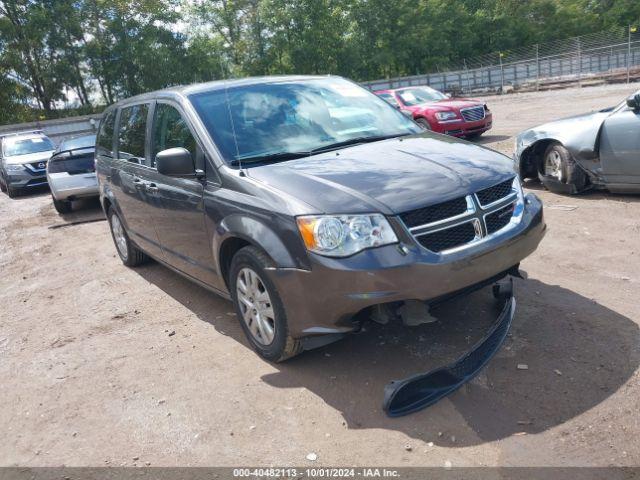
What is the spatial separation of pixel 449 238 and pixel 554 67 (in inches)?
1445

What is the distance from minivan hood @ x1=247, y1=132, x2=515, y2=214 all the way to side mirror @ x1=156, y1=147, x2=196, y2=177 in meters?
0.51

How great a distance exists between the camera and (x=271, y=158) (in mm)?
3912

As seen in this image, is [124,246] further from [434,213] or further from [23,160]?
[23,160]

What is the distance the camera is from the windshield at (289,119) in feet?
13.2

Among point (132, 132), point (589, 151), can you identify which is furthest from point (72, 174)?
point (589, 151)

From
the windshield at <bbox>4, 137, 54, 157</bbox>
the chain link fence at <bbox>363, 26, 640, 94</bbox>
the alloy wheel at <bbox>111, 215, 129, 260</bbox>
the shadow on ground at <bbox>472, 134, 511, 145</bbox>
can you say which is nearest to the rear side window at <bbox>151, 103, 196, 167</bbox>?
the alloy wheel at <bbox>111, 215, 129, 260</bbox>

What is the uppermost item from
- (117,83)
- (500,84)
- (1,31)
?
(1,31)

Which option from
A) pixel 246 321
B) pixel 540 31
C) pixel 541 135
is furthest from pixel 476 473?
pixel 540 31

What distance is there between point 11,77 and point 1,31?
8.93 feet

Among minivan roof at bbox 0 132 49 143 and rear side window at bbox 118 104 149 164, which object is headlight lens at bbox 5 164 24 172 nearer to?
minivan roof at bbox 0 132 49 143

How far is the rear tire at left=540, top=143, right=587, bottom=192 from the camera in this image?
716 centimetres

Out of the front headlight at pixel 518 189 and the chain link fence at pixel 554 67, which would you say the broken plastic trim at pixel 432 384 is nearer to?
the front headlight at pixel 518 189

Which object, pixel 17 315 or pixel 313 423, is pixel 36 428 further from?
pixel 17 315

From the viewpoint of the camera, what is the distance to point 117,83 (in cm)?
3912
